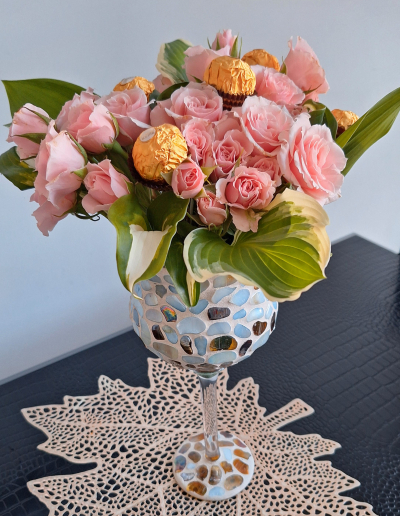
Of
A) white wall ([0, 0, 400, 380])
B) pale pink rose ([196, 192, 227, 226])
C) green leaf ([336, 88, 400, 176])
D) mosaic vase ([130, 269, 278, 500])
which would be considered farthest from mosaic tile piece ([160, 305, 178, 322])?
white wall ([0, 0, 400, 380])

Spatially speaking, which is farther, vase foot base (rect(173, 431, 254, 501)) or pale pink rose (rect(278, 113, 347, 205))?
vase foot base (rect(173, 431, 254, 501))

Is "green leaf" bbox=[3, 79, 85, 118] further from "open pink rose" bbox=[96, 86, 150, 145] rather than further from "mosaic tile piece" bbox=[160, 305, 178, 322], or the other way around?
"mosaic tile piece" bbox=[160, 305, 178, 322]

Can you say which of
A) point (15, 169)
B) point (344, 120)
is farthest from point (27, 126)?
point (344, 120)

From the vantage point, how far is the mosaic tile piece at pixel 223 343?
46 cm

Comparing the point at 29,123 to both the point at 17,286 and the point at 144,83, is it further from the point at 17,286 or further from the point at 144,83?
the point at 17,286

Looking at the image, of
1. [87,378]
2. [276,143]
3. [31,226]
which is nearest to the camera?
[276,143]

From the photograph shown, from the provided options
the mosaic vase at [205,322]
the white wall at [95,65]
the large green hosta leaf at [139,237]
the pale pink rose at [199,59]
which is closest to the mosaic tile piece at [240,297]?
the mosaic vase at [205,322]

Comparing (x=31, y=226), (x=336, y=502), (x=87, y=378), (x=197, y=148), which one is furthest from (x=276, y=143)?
(x=31, y=226)

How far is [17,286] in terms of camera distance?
94cm

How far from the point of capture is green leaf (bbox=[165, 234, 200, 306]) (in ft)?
1.29

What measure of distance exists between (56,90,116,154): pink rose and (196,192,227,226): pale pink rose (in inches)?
3.5

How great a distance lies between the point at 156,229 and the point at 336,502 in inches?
14.6

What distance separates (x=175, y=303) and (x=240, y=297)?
0.20 feet

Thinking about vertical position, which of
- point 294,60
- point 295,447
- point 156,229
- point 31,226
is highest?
point 294,60
